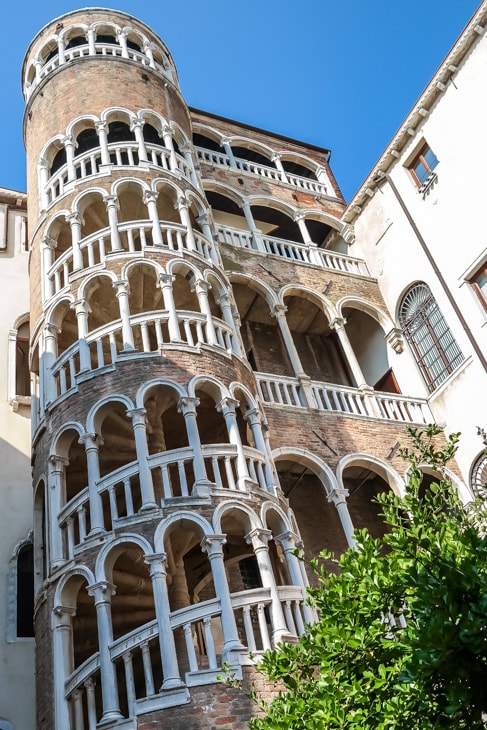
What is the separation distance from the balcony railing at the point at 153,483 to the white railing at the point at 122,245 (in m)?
4.52

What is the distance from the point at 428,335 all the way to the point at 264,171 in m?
8.24

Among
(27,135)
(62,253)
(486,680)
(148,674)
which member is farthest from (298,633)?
(27,135)

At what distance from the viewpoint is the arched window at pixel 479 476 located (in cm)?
1505

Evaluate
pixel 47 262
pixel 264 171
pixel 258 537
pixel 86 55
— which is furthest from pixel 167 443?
pixel 264 171

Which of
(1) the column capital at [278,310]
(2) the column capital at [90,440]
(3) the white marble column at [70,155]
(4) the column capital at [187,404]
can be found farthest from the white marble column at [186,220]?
(2) the column capital at [90,440]

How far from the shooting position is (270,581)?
1022 centimetres

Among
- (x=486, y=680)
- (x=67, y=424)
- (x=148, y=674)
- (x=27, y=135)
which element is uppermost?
(x=27, y=135)

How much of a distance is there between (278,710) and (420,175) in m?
15.8

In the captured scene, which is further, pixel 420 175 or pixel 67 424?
pixel 420 175

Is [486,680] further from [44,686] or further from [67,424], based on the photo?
[67,424]

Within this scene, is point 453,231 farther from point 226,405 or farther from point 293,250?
point 226,405

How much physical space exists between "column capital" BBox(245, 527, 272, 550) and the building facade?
0.17ft

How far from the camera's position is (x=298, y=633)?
10219 millimetres

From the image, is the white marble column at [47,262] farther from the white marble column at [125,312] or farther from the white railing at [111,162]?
the white marble column at [125,312]
